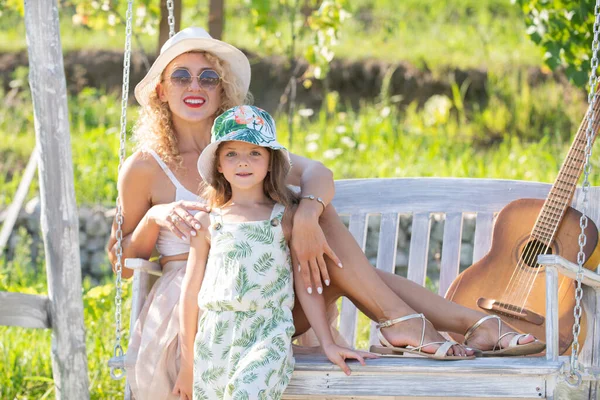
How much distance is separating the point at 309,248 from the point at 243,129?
1.42ft

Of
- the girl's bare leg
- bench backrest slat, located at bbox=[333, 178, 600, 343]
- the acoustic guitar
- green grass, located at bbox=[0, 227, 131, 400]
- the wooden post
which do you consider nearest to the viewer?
the girl's bare leg

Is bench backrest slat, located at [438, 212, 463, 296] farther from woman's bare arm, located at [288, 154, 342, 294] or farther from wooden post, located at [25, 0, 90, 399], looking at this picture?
wooden post, located at [25, 0, 90, 399]

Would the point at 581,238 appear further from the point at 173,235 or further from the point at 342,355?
the point at 173,235

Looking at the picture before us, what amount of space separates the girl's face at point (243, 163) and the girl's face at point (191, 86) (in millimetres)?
439

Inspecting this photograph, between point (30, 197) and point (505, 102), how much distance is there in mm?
3753

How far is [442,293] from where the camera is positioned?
12.9 feet

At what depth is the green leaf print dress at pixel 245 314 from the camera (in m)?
Result: 2.94

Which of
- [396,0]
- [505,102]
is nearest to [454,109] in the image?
[505,102]

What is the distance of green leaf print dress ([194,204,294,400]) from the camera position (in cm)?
294

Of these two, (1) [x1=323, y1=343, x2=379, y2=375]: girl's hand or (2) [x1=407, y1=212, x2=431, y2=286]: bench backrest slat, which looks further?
(2) [x1=407, y1=212, x2=431, y2=286]: bench backrest slat

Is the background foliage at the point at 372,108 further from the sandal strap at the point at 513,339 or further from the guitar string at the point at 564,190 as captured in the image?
the sandal strap at the point at 513,339

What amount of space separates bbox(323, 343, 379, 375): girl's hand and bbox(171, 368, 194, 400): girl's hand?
439 millimetres

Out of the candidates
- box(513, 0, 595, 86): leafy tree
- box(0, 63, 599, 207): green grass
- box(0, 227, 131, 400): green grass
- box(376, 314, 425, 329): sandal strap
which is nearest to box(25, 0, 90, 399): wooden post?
box(0, 227, 131, 400): green grass

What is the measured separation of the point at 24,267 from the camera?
569cm
